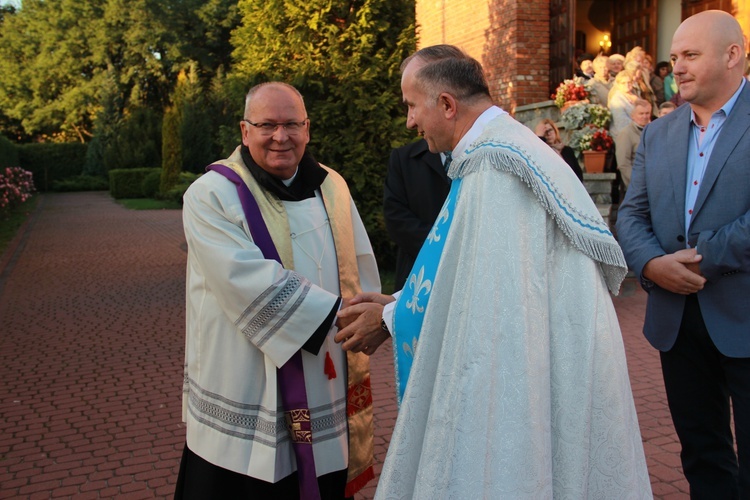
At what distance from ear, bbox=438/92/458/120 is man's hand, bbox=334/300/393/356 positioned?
876mm

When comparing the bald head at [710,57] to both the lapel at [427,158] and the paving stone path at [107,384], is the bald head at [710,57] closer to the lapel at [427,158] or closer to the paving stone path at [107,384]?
the lapel at [427,158]

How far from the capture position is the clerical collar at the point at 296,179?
9.36 ft

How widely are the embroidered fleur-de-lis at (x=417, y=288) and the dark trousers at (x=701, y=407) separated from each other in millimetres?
1388

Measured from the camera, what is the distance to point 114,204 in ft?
94.4

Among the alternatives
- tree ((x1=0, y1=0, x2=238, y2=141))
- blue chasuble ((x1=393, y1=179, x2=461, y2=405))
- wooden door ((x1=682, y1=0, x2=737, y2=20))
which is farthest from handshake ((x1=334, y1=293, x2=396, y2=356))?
tree ((x1=0, y1=0, x2=238, y2=141))

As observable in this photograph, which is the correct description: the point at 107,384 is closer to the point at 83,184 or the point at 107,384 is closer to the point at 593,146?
the point at 593,146

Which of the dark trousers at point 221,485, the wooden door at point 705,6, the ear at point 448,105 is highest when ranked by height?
the wooden door at point 705,6

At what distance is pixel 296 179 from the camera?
3014mm

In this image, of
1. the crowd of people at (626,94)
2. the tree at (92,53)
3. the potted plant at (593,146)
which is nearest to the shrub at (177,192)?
the tree at (92,53)

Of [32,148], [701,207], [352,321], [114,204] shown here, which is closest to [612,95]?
[701,207]

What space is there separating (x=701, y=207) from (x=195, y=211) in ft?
6.71

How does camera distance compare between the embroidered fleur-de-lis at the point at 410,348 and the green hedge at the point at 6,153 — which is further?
the green hedge at the point at 6,153

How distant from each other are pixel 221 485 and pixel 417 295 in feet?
4.03

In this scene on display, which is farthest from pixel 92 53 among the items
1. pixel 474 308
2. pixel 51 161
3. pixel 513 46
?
pixel 474 308
